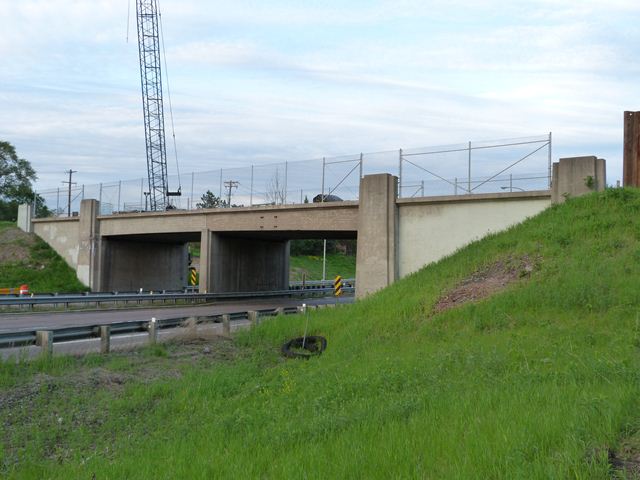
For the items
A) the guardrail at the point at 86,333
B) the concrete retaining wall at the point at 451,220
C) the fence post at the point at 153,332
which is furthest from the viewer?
the concrete retaining wall at the point at 451,220

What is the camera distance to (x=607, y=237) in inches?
672

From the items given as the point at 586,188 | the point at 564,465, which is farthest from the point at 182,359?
the point at 586,188

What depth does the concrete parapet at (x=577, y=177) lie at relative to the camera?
845 inches

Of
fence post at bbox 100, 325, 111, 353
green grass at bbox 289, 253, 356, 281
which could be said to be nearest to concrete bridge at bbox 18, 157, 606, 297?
fence post at bbox 100, 325, 111, 353

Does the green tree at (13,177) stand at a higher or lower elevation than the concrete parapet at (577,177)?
higher

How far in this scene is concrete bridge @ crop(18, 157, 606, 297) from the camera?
23.8 meters

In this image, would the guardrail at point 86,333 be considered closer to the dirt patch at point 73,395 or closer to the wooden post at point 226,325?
the wooden post at point 226,325

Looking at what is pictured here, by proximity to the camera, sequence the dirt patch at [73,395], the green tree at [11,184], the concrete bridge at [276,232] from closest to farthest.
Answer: the dirt patch at [73,395] < the concrete bridge at [276,232] < the green tree at [11,184]

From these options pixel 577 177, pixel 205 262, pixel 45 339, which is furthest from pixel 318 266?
pixel 45 339

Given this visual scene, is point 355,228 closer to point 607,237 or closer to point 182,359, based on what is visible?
point 607,237

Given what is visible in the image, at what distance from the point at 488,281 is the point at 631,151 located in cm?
866

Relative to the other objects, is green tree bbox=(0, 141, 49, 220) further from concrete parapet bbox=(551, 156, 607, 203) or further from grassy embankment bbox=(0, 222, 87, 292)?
concrete parapet bbox=(551, 156, 607, 203)

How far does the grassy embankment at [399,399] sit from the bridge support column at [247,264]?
2126cm

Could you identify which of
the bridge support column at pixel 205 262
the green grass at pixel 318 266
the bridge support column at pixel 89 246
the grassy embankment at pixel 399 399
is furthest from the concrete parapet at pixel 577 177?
the green grass at pixel 318 266
